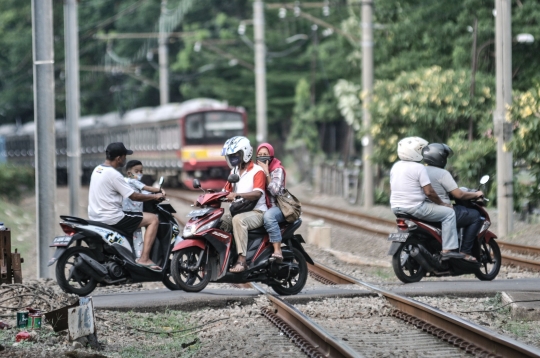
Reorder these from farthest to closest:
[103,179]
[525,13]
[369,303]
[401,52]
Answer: [401,52] → [525,13] → [103,179] → [369,303]

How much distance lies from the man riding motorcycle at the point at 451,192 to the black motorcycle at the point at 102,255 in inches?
119

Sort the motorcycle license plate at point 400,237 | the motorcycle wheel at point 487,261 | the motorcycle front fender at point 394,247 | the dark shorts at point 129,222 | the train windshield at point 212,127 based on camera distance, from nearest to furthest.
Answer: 1. the dark shorts at point 129,222
2. the motorcycle license plate at point 400,237
3. the motorcycle front fender at point 394,247
4. the motorcycle wheel at point 487,261
5. the train windshield at point 212,127

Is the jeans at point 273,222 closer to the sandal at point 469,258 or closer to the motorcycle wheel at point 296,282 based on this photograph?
the motorcycle wheel at point 296,282

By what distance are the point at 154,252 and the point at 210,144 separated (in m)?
26.4

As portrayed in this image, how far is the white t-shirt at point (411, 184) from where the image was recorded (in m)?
12.6

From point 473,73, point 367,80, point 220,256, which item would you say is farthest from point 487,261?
point 367,80

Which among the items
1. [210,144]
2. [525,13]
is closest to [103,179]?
[525,13]

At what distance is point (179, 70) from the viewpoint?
59781 mm

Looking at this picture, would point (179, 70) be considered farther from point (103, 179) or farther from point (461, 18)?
point (103, 179)

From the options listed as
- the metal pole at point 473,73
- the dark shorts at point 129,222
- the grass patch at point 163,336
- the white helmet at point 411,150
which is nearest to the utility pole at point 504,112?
the metal pole at point 473,73

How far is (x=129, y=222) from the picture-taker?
39.0 feet

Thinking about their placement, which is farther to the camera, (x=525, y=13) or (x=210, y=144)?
(x=210, y=144)

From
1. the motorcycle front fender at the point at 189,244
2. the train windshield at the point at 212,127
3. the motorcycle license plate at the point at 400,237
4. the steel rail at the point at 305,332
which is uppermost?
the train windshield at the point at 212,127

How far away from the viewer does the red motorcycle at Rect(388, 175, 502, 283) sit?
41.5ft
